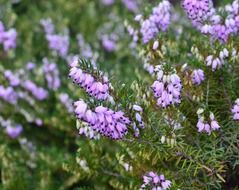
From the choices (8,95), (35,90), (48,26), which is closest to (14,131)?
(8,95)

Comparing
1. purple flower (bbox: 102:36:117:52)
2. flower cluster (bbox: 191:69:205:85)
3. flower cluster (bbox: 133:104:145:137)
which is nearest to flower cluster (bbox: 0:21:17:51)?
purple flower (bbox: 102:36:117:52)

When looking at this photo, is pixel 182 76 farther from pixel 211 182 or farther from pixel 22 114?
pixel 22 114

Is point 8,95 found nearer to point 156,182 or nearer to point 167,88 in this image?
point 156,182

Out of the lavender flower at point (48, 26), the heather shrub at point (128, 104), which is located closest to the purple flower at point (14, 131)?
the heather shrub at point (128, 104)

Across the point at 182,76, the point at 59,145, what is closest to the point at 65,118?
the point at 59,145

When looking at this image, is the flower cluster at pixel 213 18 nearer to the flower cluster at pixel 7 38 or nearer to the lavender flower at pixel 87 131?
the lavender flower at pixel 87 131

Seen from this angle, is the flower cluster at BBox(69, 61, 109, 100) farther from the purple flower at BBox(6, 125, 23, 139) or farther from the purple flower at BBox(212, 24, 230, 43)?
the purple flower at BBox(6, 125, 23, 139)
